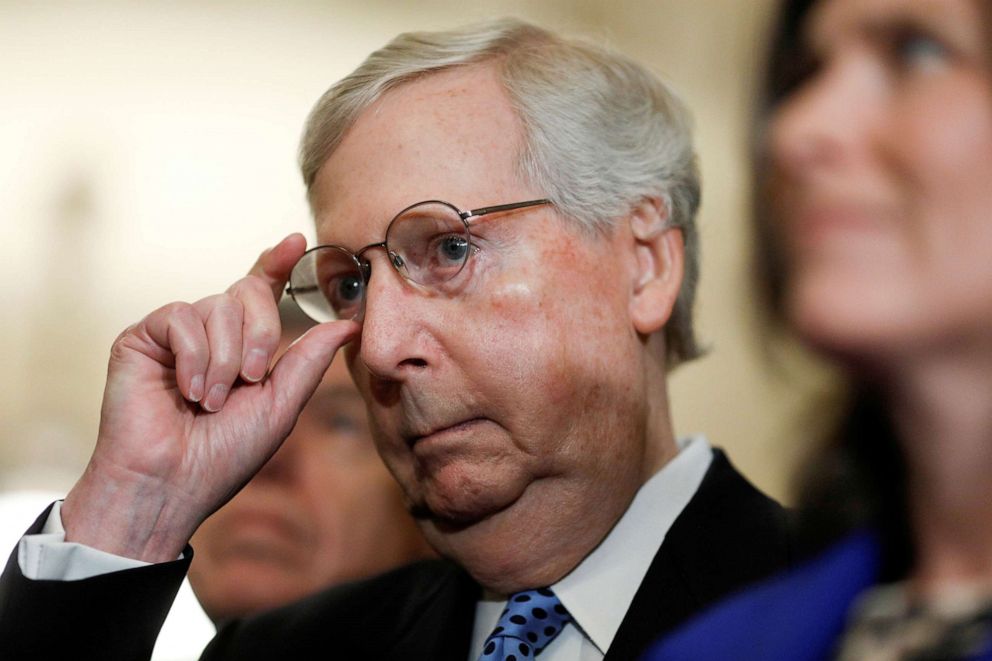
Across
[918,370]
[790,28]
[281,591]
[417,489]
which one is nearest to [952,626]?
[918,370]

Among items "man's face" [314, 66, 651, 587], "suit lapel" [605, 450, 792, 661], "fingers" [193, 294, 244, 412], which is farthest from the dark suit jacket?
"fingers" [193, 294, 244, 412]

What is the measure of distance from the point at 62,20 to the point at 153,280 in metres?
0.88

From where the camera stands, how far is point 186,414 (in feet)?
5.43

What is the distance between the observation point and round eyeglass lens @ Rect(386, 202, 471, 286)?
156 centimetres

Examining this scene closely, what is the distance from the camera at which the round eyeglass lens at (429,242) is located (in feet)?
5.12

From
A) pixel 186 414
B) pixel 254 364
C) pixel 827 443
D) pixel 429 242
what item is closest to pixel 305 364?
pixel 254 364

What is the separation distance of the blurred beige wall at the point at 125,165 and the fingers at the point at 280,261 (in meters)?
1.50

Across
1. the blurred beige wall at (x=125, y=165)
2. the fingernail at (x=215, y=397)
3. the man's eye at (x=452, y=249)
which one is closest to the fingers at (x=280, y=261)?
the fingernail at (x=215, y=397)

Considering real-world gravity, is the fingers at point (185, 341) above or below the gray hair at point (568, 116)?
below

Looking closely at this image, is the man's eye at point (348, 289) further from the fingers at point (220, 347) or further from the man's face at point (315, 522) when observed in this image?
the man's face at point (315, 522)

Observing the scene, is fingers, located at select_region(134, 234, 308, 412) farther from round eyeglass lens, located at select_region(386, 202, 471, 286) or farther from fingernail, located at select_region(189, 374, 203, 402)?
round eyeglass lens, located at select_region(386, 202, 471, 286)

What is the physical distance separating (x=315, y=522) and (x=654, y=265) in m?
1.35

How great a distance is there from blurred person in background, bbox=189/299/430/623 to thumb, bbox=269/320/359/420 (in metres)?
0.98

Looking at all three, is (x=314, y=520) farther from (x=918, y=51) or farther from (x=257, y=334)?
(x=918, y=51)
